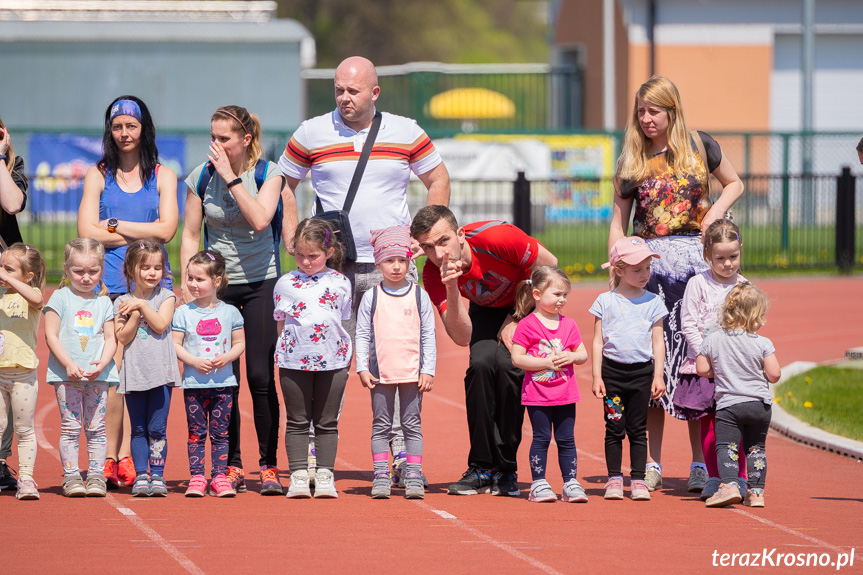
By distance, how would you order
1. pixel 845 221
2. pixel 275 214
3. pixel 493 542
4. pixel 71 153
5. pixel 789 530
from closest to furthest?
1. pixel 493 542
2. pixel 789 530
3. pixel 275 214
4. pixel 845 221
5. pixel 71 153

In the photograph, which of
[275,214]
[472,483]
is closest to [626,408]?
[472,483]

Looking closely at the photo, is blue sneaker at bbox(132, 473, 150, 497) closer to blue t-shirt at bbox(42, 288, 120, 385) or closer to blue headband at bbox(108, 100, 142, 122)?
blue t-shirt at bbox(42, 288, 120, 385)

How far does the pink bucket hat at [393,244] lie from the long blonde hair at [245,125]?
888 millimetres

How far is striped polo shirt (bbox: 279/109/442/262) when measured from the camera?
22.6 ft

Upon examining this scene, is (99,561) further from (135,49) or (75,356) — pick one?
(135,49)

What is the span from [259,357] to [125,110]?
1.58 metres

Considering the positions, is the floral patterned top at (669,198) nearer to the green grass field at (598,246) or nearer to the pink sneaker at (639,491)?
the pink sneaker at (639,491)

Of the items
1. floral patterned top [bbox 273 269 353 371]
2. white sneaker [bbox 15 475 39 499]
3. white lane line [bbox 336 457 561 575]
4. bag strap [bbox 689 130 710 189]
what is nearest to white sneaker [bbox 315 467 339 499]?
white lane line [bbox 336 457 561 575]

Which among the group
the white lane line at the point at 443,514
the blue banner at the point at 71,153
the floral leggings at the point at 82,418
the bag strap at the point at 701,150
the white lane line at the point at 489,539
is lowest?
the white lane line at the point at 443,514

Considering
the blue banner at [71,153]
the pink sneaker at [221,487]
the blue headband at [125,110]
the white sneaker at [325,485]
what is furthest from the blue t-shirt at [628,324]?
the blue banner at [71,153]

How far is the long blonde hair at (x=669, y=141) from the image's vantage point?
22.4 ft

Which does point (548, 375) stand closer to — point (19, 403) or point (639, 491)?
point (639, 491)

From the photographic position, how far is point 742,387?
21.3 ft

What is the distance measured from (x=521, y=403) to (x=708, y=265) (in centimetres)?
131
